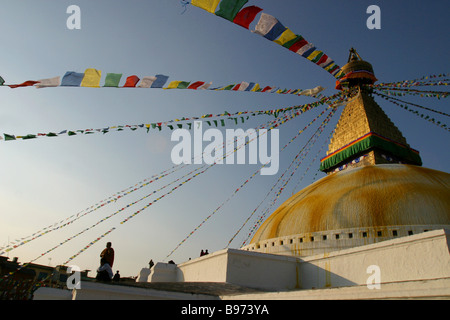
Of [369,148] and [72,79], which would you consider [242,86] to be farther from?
[369,148]

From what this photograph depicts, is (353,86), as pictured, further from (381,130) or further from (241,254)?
(241,254)

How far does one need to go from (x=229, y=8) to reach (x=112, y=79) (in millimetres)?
3085

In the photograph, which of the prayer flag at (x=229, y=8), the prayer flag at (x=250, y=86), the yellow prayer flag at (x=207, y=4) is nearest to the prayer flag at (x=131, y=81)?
the yellow prayer flag at (x=207, y=4)

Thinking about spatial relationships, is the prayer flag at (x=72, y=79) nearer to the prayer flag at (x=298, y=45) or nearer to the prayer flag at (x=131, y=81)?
the prayer flag at (x=131, y=81)

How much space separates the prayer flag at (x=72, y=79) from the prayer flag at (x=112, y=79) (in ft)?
1.73

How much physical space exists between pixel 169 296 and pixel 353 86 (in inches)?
603

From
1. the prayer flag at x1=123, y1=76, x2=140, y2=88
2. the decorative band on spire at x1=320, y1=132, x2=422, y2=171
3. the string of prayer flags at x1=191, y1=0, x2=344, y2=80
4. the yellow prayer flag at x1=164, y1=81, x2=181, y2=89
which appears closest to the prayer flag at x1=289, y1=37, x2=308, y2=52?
the string of prayer flags at x1=191, y1=0, x2=344, y2=80

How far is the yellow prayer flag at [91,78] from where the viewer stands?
698cm

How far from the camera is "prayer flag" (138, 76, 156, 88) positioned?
7891 mm

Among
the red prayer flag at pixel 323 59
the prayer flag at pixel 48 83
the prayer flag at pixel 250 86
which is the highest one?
the red prayer flag at pixel 323 59

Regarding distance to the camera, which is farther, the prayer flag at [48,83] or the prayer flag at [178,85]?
the prayer flag at [178,85]

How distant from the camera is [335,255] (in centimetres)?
866

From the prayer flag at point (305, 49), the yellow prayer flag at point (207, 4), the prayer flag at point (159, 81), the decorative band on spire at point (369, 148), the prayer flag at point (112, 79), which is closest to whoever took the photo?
the yellow prayer flag at point (207, 4)
